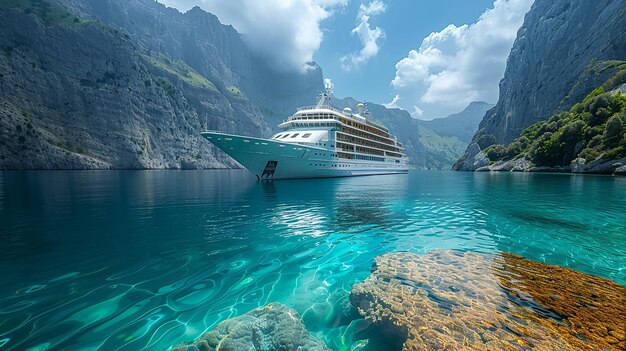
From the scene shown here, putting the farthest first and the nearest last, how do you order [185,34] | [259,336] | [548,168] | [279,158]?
A: [185,34] < [548,168] < [279,158] < [259,336]

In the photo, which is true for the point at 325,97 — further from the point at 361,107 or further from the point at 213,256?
the point at 213,256

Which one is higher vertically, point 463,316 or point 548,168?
point 548,168

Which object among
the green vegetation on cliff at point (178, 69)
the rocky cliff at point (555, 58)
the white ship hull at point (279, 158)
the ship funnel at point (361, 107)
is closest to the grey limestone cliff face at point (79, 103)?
the green vegetation on cliff at point (178, 69)

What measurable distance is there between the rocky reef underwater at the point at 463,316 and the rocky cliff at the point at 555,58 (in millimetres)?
92753

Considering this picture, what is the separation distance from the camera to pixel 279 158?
34.3m

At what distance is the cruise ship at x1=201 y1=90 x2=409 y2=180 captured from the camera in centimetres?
3167

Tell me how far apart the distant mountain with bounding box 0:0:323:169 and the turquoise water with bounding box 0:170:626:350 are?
266 ft

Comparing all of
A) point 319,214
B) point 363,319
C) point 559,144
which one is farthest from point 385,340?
point 559,144

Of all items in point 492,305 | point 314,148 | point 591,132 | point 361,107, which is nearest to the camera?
point 492,305

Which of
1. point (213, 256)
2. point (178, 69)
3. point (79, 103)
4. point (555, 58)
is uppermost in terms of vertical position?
point (178, 69)

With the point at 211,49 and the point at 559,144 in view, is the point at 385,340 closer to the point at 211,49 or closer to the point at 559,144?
the point at 559,144

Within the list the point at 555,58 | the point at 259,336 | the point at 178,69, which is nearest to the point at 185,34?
the point at 178,69

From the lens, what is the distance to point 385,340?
427cm

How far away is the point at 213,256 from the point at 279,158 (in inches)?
1055
